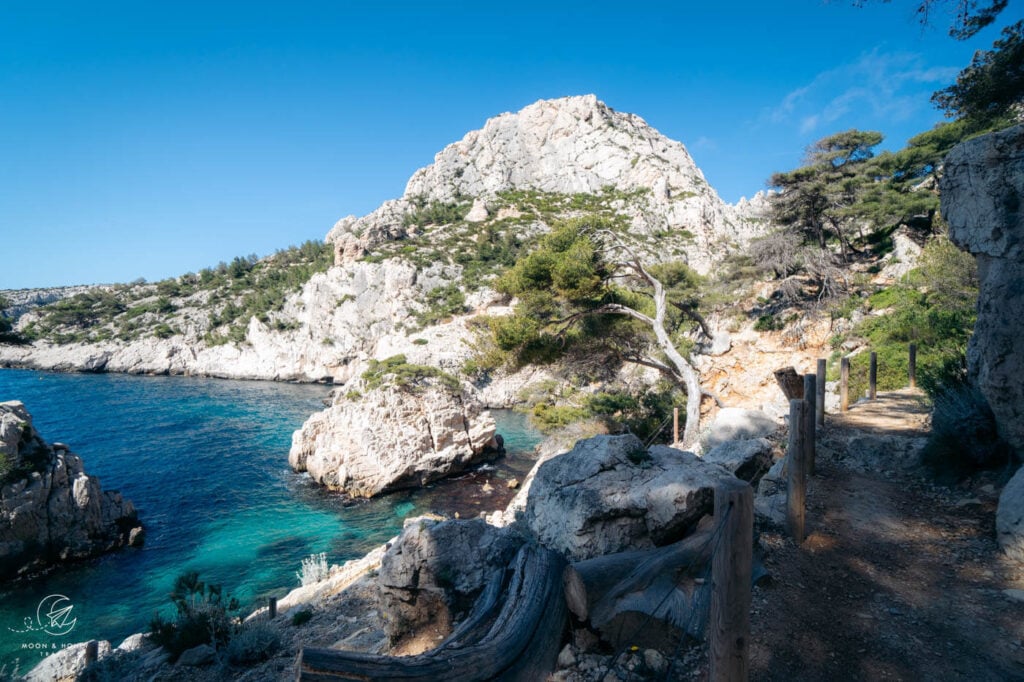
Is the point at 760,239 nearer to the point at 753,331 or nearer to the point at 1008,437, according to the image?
the point at 753,331

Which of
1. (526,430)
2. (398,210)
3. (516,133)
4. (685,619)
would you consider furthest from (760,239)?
(516,133)

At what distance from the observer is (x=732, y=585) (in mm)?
2432

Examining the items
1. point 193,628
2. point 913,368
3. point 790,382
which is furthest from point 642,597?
point 913,368

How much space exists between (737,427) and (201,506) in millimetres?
16988

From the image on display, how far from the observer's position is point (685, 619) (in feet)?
10.6

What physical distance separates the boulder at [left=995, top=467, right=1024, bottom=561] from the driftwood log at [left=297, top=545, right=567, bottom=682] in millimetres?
4144

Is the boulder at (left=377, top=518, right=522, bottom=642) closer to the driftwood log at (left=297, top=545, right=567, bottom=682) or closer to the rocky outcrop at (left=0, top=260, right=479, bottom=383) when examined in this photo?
the driftwood log at (left=297, top=545, right=567, bottom=682)

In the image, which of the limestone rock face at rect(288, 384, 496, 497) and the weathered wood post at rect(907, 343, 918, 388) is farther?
the limestone rock face at rect(288, 384, 496, 497)

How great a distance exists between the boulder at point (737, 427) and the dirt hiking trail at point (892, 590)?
247 cm

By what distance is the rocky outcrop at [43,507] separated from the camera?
422 inches

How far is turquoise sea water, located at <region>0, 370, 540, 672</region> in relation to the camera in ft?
33.3

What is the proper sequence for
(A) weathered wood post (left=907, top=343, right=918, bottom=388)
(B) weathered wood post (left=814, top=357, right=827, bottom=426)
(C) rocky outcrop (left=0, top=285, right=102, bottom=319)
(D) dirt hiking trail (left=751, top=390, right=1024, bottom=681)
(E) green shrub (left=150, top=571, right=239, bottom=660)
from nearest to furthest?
(D) dirt hiking trail (left=751, top=390, right=1024, bottom=681), (E) green shrub (left=150, top=571, right=239, bottom=660), (B) weathered wood post (left=814, top=357, right=827, bottom=426), (A) weathered wood post (left=907, top=343, right=918, bottom=388), (C) rocky outcrop (left=0, top=285, right=102, bottom=319)

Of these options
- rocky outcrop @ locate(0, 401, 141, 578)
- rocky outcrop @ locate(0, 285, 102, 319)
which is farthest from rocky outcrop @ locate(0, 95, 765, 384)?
rocky outcrop @ locate(0, 401, 141, 578)

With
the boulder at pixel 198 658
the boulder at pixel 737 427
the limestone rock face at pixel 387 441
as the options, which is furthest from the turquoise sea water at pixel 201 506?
the boulder at pixel 737 427
